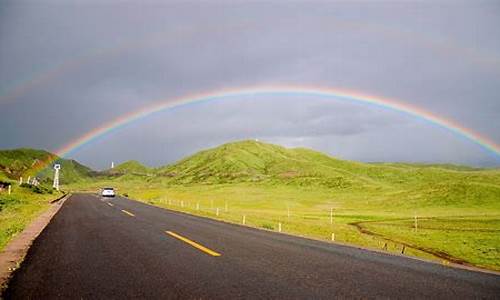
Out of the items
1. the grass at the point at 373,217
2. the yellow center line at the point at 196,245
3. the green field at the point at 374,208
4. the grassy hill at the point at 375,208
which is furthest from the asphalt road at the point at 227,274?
the grassy hill at the point at 375,208

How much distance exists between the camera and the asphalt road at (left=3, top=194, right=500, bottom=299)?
23.8 feet

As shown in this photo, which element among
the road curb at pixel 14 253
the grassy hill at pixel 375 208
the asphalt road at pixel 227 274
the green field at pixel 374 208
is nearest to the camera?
Answer: the asphalt road at pixel 227 274

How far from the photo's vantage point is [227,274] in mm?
8742

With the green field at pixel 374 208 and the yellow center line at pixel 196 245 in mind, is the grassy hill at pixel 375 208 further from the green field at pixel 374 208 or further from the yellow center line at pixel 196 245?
the yellow center line at pixel 196 245

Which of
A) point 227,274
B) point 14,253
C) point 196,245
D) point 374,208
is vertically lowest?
point 374,208

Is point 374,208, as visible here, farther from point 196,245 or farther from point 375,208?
point 196,245

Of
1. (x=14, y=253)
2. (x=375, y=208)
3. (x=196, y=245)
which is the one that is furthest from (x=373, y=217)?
(x=14, y=253)

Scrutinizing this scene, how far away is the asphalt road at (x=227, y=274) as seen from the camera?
7.26 metres

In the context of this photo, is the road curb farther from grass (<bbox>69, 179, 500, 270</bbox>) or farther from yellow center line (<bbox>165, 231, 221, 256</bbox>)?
grass (<bbox>69, 179, 500, 270</bbox>)

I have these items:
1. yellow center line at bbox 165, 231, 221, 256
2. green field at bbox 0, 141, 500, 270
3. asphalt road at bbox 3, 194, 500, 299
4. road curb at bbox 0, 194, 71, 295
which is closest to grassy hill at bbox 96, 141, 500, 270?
green field at bbox 0, 141, 500, 270

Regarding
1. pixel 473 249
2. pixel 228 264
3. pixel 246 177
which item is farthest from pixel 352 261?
pixel 246 177

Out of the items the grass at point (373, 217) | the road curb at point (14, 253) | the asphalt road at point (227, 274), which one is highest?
the asphalt road at point (227, 274)

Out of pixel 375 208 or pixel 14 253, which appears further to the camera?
pixel 375 208

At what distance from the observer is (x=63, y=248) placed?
13.0m
